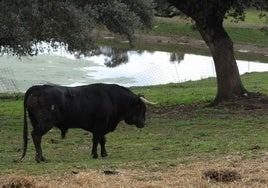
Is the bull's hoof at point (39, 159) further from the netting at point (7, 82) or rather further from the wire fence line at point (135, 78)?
the netting at point (7, 82)

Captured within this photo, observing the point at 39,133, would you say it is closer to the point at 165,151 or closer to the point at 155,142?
the point at 165,151

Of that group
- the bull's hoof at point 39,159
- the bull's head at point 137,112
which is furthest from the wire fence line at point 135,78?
the bull's hoof at point 39,159

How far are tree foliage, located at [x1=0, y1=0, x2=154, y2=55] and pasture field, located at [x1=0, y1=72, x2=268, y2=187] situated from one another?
2.85 meters

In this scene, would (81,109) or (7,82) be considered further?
(7,82)

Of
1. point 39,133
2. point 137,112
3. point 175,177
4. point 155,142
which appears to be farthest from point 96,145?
point 175,177

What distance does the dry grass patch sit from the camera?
7.87 meters

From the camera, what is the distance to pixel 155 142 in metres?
14.0

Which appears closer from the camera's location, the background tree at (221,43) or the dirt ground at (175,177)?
the dirt ground at (175,177)

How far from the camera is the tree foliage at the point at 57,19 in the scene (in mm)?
15929

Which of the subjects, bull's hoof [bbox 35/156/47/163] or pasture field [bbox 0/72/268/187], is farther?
bull's hoof [bbox 35/156/47/163]

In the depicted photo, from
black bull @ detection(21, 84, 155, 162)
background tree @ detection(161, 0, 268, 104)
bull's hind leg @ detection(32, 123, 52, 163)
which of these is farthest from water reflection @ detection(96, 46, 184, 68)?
bull's hind leg @ detection(32, 123, 52, 163)

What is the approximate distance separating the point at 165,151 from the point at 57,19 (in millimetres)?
6490

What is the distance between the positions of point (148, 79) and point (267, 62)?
15.2m

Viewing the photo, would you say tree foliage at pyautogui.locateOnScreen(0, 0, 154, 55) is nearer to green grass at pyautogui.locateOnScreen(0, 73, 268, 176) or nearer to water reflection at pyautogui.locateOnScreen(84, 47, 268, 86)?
green grass at pyautogui.locateOnScreen(0, 73, 268, 176)
